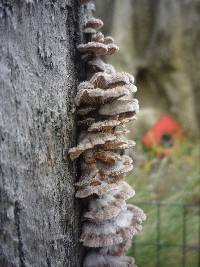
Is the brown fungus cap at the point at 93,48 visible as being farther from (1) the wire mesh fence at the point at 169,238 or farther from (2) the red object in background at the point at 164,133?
(2) the red object in background at the point at 164,133

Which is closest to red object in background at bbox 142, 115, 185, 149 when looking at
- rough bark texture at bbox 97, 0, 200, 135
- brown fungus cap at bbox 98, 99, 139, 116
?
rough bark texture at bbox 97, 0, 200, 135

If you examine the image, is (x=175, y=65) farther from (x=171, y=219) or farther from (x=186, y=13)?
(x=171, y=219)

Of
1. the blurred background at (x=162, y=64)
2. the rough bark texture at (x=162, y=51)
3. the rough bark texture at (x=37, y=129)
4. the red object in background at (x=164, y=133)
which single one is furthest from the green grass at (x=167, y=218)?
the rough bark texture at (x=162, y=51)

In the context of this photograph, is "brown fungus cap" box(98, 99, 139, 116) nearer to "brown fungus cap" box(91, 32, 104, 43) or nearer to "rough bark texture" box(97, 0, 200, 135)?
"brown fungus cap" box(91, 32, 104, 43)

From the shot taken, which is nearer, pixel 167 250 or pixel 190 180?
pixel 167 250

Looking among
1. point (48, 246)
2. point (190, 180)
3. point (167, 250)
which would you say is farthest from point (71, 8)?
point (190, 180)

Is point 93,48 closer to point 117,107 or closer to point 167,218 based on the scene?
point 117,107
